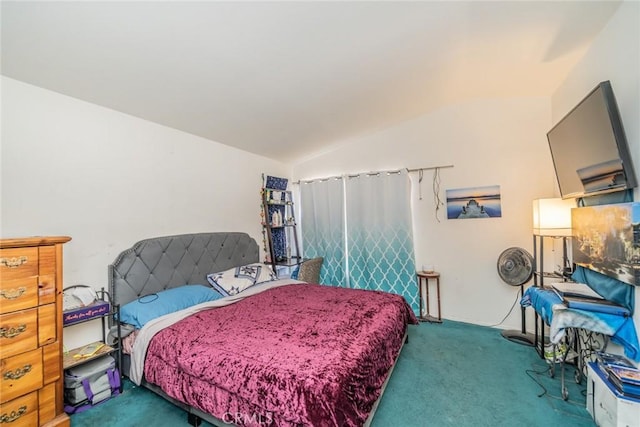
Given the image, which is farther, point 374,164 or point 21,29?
point 374,164

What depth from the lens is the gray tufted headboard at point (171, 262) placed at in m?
A: 2.48

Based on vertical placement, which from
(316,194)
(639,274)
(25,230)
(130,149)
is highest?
(130,149)

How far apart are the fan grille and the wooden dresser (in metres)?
4.23

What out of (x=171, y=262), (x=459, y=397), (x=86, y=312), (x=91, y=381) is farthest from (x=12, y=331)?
(x=459, y=397)

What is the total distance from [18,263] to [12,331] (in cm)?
38

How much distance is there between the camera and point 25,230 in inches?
78.6

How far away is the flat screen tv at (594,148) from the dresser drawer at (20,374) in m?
3.77

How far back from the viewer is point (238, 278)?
10.4ft

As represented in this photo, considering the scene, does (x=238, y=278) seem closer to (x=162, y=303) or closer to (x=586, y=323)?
(x=162, y=303)

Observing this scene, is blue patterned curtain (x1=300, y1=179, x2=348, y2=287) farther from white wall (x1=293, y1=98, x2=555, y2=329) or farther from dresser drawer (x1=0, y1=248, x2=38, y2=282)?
dresser drawer (x1=0, y1=248, x2=38, y2=282)

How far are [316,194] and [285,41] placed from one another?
2877mm

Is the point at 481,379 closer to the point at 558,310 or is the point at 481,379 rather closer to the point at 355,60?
the point at 558,310

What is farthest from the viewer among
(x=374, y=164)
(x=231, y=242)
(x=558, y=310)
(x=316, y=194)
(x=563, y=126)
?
(x=316, y=194)

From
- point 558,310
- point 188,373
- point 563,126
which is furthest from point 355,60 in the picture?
point 188,373
